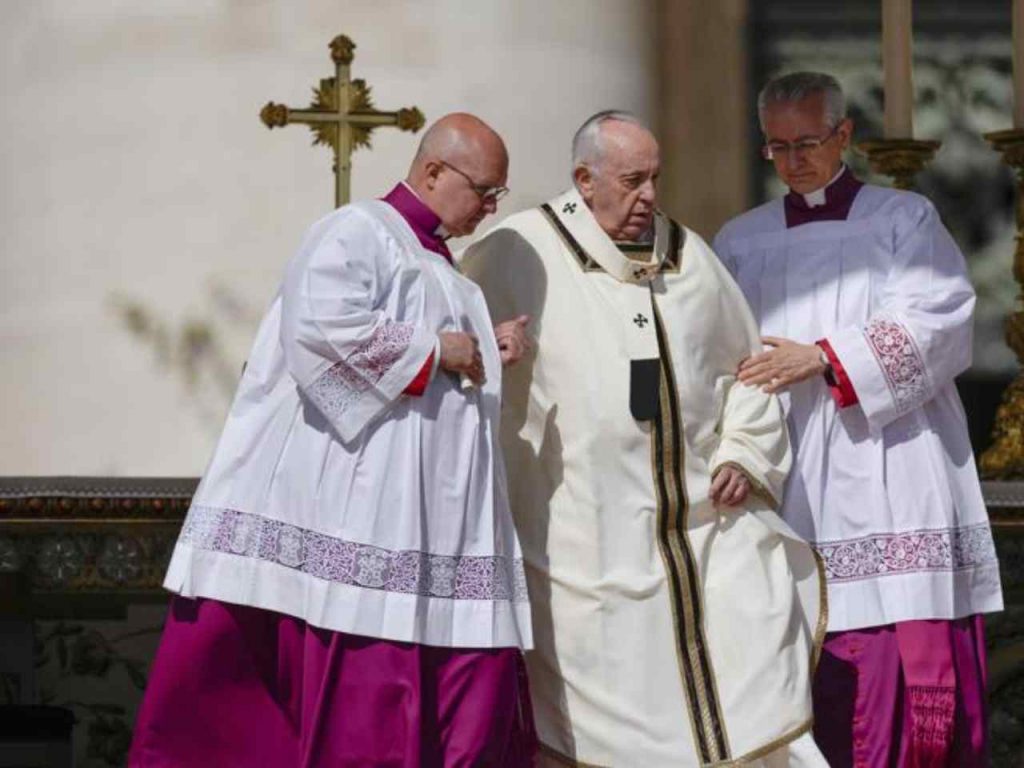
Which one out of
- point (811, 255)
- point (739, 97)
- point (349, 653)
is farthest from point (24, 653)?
point (739, 97)

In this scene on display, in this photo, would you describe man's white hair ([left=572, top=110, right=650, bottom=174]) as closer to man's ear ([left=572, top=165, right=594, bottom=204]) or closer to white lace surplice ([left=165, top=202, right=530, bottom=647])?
man's ear ([left=572, top=165, right=594, bottom=204])

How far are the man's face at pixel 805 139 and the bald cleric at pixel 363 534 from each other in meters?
0.95

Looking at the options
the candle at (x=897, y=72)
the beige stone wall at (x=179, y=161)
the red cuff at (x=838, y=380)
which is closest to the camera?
the red cuff at (x=838, y=380)

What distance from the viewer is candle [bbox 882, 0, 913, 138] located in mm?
9953

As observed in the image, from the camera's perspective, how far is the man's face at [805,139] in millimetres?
9352

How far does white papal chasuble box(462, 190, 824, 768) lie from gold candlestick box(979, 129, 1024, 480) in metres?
1.45

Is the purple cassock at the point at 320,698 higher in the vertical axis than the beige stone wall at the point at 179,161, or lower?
lower

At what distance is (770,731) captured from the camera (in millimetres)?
8844

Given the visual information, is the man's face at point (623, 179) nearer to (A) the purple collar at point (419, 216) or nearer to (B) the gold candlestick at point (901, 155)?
(A) the purple collar at point (419, 216)

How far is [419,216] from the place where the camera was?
28.8 feet

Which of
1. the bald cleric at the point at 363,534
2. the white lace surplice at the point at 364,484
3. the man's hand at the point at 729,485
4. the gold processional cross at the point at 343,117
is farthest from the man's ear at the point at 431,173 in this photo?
the gold processional cross at the point at 343,117

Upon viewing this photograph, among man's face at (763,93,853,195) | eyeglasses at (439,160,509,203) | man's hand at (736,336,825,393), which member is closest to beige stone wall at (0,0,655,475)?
man's face at (763,93,853,195)

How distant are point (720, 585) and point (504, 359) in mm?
776

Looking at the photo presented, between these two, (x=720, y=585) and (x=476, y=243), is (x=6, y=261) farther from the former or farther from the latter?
(x=720, y=585)
